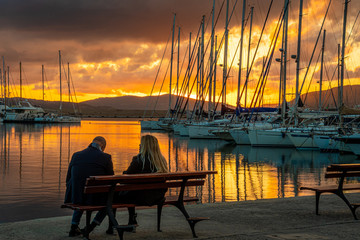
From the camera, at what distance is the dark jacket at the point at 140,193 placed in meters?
7.61

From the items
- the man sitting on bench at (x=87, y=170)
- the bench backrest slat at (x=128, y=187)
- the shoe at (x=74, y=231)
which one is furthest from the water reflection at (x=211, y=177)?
the bench backrest slat at (x=128, y=187)

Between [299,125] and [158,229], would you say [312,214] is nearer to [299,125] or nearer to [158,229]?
[158,229]

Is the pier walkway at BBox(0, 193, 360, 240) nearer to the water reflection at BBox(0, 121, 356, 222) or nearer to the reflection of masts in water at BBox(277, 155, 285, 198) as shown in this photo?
the water reflection at BBox(0, 121, 356, 222)

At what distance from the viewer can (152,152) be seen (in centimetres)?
754

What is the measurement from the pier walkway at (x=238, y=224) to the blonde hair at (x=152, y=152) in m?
1.02

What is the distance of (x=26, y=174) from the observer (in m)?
20.5

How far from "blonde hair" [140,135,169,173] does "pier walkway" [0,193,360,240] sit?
1016mm

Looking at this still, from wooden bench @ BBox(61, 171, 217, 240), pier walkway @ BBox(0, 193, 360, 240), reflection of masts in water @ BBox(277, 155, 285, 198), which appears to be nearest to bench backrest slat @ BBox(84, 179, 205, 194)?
wooden bench @ BBox(61, 171, 217, 240)

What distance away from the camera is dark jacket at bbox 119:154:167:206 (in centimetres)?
761

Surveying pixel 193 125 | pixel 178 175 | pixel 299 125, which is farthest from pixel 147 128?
pixel 178 175

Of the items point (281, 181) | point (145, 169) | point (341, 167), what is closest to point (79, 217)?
point (145, 169)

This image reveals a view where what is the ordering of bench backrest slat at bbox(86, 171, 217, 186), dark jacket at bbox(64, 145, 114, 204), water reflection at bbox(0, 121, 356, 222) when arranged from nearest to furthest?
bench backrest slat at bbox(86, 171, 217, 186), dark jacket at bbox(64, 145, 114, 204), water reflection at bbox(0, 121, 356, 222)

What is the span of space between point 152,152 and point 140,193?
65cm

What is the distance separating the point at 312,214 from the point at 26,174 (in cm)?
1392
